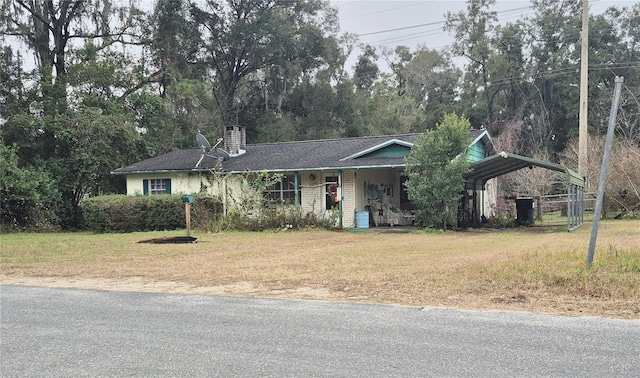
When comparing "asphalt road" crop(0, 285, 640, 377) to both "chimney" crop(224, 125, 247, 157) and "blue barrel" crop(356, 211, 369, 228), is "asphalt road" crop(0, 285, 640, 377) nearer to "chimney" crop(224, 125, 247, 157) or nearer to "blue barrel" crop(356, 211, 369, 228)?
"blue barrel" crop(356, 211, 369, 228)

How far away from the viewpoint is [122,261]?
36.4ft

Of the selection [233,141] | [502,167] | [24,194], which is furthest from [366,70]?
[24,194]

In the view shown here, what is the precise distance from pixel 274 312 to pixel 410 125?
1424 inches

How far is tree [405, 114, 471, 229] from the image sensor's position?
16.5m

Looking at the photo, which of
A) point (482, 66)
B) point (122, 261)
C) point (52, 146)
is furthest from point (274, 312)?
point (482, 66)

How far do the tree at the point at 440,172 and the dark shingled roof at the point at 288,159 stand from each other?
1.12 m

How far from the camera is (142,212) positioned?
19.2 m

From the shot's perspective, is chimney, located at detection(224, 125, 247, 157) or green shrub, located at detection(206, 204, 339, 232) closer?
green shrub, located at detection(206, 204, 339, 232)

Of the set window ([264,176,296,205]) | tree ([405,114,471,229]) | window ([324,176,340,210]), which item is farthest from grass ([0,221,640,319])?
window ([264,176,296,205])

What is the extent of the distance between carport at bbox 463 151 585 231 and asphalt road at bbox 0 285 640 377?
10.8 meters

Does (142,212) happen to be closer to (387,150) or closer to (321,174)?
(321,174)

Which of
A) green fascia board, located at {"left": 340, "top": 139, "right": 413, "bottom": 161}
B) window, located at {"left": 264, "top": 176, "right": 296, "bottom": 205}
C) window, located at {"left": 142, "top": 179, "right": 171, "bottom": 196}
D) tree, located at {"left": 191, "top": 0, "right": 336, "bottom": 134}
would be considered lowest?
window, located at {"left": 264, "top": 176, "right": 296, "bottom": 205}

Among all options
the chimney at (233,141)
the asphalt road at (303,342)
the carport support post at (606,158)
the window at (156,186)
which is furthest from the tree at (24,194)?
the carport support post at (606,158)

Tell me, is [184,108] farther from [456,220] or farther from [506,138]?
[506,138]
